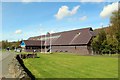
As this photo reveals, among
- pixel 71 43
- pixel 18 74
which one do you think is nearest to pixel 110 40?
pixel 71 43

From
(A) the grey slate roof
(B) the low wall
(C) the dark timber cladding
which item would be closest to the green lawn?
(B) the low wall

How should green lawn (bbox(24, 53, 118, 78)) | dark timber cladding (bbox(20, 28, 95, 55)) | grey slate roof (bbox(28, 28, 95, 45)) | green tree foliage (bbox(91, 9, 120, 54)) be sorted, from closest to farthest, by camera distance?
green lawn (bbox(24, 53, 118, 78)) → green tree foliage (bbox(91, 9, 120, 54)) → dark timber cladding (bbox(20, 28, 95, 55)) → grey slate roof (bbox(28, 28, 95, 45))

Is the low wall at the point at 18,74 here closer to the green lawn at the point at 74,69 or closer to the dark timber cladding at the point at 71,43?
the green lawn at the point at 74,69

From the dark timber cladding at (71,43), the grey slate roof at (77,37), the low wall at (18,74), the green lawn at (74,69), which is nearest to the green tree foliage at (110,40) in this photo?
the dark timber cladding at (71,43)

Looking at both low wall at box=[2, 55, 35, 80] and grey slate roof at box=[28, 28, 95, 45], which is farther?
grey slate roof at box=[28, 28, 95, 45]

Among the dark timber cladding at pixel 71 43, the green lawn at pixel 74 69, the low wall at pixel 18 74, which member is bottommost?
the green lawn at pixel 74 69

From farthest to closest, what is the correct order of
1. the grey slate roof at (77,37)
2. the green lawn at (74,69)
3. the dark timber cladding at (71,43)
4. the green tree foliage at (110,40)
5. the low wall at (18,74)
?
the grey slate roof at (77,37), the dark timber cladding at (71,43), the green tree foliage at (110,40), the green lawn at (74,69), the low wall at (18,74)

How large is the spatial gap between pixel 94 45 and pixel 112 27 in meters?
11.0

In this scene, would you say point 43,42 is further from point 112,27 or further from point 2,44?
point 112,27

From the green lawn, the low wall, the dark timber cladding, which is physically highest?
the dark timber cladding

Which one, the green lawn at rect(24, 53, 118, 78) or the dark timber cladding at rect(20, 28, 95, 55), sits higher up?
the dark timber cladding at rect(20, 28, 95, 55)

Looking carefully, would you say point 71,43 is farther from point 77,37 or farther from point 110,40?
point 110,40

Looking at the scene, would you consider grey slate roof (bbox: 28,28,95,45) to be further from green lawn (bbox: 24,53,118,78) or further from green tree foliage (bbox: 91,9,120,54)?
green lawn (bbox: 24,53,118,78)

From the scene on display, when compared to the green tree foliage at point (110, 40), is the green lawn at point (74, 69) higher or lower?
lower
